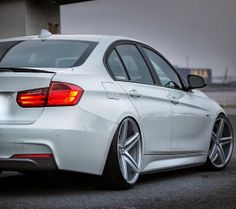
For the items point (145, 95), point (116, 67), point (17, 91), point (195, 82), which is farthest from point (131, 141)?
point (195, 82)

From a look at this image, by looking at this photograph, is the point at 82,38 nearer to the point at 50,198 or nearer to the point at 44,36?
the point at 44,36

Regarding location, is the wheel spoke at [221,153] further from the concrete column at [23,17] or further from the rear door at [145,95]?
the concrete column at [23,17]

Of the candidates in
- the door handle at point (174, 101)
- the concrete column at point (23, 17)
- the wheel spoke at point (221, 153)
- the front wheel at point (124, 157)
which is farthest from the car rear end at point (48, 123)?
the concrete column at point (23, 17)

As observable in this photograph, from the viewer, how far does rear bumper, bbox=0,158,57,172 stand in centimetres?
579

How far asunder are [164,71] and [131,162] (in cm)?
159

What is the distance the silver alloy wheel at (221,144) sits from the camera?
8297 millimetres

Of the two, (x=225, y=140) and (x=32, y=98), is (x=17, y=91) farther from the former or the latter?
(x=225, y=140)

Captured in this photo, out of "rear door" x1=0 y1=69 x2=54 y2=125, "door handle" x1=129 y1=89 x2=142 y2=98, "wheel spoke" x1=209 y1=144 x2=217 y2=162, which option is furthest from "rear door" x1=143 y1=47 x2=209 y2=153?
"rear door" x1=0 y1=69 x2=54 y2=125

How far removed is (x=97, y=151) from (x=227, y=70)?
19.2 m

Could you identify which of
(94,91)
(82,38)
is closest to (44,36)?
(82,38)

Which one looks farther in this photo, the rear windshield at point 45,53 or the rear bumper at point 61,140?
the rear windshield at point 45,53

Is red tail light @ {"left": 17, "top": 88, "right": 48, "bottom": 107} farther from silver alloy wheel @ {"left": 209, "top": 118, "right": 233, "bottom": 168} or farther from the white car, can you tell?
silver alloy wheel @ {"left": 209, "top": 118, "right": 233, "bottom": 168}

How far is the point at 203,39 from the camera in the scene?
80.5 ft

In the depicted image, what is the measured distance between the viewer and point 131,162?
21.3 feet
